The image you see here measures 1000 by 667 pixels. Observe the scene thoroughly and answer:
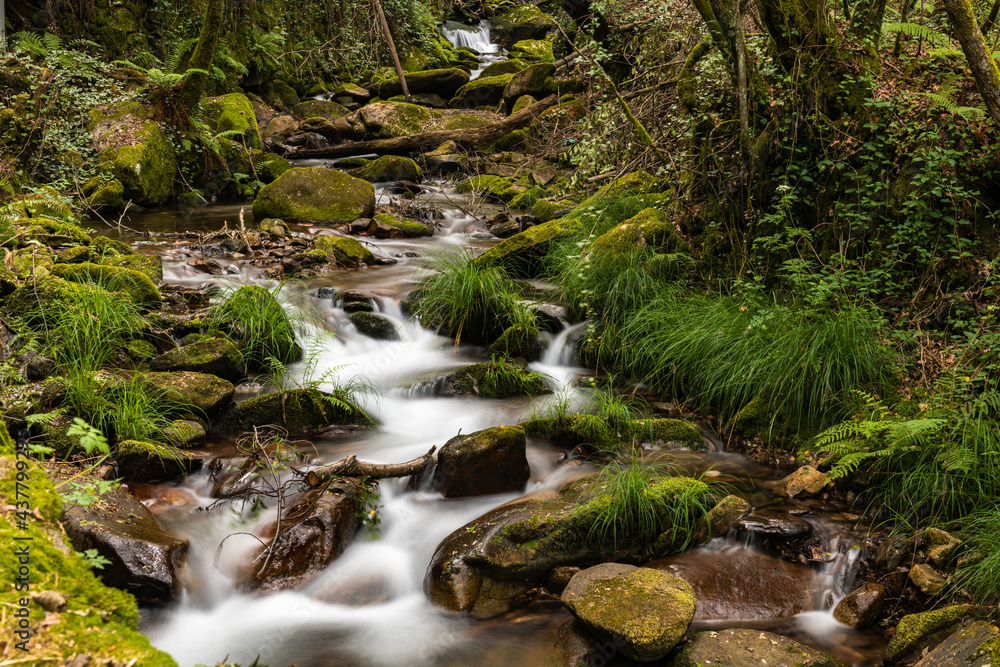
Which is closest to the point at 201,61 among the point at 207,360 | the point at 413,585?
the point at 207,360

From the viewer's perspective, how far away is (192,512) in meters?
3.86

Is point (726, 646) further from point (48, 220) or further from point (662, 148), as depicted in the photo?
point (48, 220)

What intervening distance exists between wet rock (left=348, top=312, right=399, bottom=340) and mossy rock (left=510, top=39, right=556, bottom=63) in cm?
1604

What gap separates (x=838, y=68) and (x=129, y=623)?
5951 mm

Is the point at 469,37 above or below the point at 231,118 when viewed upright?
above

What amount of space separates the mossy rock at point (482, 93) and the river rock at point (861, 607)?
1468 cm

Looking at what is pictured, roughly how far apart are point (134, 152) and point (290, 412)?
7356 mm

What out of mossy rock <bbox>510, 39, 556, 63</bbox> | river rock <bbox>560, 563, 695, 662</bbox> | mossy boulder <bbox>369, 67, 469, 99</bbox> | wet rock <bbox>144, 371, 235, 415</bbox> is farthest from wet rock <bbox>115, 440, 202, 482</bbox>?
mossy rock <bbox>510, 39, 556, 63</bbox>

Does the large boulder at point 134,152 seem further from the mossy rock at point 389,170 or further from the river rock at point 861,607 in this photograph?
the river rock at point 861,607

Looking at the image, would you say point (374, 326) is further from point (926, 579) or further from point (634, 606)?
point (926, 579)

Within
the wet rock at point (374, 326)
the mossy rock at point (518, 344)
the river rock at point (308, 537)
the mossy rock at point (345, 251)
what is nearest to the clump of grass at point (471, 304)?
the mossy rock at point (518, 344)

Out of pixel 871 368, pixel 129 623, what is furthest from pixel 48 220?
pixel 871 368

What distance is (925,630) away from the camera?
2.90 meters

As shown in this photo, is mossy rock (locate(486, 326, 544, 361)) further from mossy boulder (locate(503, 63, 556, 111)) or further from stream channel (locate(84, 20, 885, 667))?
mossy boulder (locate(503, 63, 556, 111))
